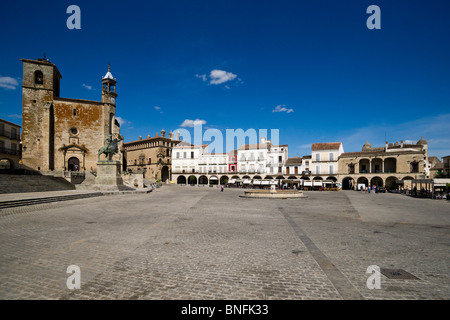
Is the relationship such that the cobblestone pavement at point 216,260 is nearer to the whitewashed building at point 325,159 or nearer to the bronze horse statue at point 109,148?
the bronze horse statue at point 109,148

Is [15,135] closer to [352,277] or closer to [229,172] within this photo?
[229,172]

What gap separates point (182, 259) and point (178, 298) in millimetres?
1606

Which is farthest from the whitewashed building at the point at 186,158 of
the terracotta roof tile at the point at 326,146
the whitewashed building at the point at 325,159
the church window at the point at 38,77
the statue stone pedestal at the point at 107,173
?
the statue stone pedestal at the point at 107,173

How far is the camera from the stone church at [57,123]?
104 feet

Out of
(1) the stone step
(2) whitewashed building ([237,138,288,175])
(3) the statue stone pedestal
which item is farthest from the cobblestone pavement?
(2) whitewashed building ([237,138,288,175])

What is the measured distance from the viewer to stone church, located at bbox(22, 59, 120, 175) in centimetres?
3181

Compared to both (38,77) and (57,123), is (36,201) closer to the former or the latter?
(57,123)

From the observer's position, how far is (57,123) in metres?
33.9

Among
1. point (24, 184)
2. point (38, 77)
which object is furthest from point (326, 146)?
point (38, 77)

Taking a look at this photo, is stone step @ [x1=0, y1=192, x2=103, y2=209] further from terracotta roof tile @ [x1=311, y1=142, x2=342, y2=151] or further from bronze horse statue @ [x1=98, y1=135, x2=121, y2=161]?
terracotta roof tile @ [x1=311, y1=142, x2=342, y2=151]

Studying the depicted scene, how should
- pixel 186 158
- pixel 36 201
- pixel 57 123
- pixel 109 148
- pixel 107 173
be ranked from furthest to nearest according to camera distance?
pixel 186 158 < pixel 57 123 < pixel 109 148 < pixel 107 173 < pixel 36 201
